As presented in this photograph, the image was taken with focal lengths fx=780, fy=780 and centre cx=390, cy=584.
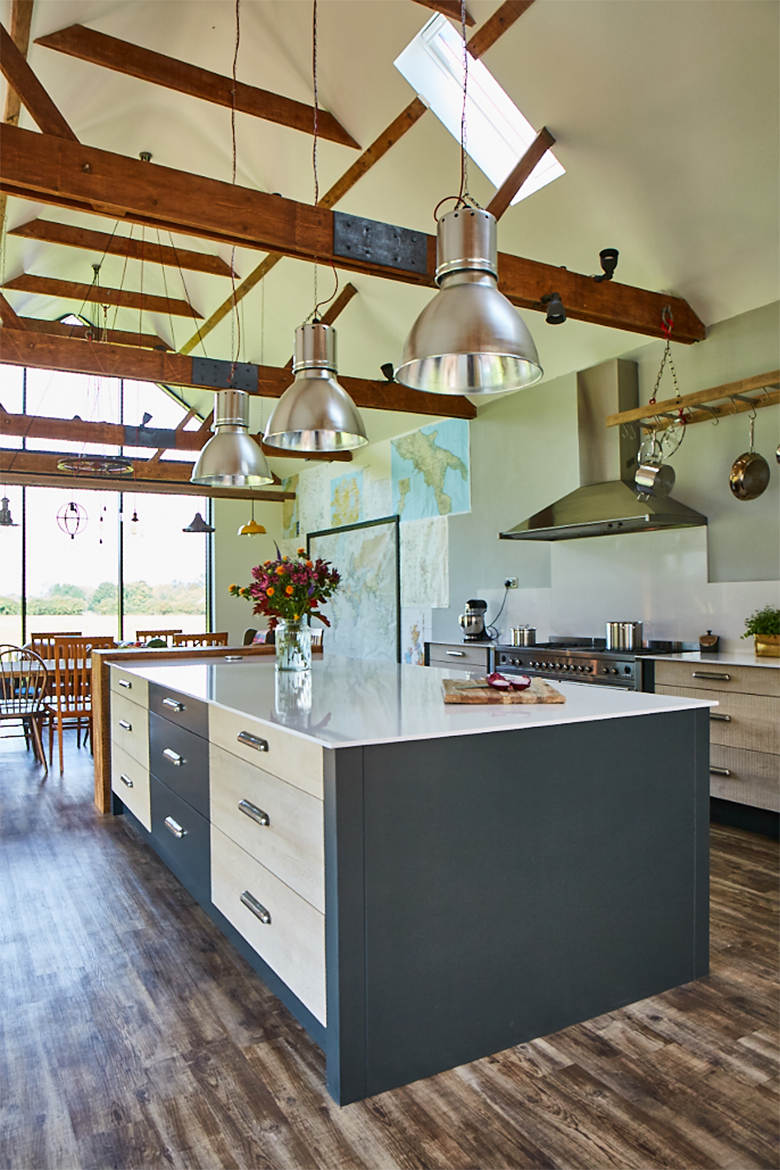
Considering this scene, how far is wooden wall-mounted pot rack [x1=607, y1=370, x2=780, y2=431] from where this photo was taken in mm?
4156

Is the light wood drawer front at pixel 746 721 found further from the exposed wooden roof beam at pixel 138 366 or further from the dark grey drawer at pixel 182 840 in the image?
the exposed wooden roof beam at pixel 138 366

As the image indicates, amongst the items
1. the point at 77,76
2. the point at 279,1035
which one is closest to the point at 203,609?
the point at 77,76

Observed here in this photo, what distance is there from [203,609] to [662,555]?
736 centimetres

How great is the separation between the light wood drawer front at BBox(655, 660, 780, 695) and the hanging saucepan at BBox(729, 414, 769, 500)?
1078 millimetres

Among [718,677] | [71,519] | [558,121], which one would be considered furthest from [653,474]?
[71,519]

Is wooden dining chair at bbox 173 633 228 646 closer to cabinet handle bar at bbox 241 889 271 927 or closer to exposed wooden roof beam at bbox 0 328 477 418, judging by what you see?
exposed wooden roof beam at bbox 0 328 477 418

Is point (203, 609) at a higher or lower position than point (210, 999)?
higher

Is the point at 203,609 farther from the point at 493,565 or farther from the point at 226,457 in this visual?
the point at 226,457

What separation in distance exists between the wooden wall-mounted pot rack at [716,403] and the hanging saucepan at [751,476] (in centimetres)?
30

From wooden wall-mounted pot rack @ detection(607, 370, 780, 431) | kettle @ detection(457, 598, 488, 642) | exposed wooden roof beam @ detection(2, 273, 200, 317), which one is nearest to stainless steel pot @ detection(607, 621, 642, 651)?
wooden wall-mounted pot rack @ detection(607, 370, 780, 431)

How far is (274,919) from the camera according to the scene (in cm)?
205

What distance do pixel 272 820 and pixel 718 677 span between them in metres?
2.67

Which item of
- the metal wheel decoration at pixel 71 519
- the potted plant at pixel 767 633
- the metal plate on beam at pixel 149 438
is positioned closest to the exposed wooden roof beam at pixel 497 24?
the potted plant at pixel 767 633

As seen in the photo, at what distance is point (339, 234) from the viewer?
3639 millimetres
